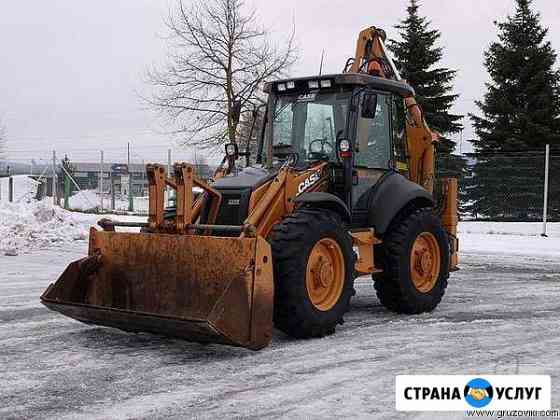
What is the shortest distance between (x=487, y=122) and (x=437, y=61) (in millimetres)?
3193

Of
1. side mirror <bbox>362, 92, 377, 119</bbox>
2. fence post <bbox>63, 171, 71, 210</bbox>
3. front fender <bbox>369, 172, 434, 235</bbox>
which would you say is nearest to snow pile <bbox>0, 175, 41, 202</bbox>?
fence post <bbox>63, 171, 71, 210</bbox>

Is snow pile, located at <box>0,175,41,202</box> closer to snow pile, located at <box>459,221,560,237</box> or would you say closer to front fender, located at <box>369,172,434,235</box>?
snow pile, located at <box>459,221,560,237</box>

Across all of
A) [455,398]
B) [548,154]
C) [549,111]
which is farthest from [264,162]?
[549,111]

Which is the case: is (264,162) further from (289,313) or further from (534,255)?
(534,255)

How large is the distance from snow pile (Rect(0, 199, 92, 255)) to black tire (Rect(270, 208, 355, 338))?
9.39 metres

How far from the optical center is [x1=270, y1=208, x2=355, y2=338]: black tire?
6.14m

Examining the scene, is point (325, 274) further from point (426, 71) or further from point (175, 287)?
point (426, 71)

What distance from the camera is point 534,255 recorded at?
47.7 feet

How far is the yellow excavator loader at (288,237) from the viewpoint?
19.6ft

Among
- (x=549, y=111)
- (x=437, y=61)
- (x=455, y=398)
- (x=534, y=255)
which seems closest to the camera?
(x=455, y=398)

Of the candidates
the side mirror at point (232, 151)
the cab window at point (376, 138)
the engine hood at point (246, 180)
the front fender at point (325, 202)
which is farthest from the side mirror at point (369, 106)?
the side mirror at point (232, 151)

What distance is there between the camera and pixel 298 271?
20.2 feet

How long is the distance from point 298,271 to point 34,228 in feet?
36.7

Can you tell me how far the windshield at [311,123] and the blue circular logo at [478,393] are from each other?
3.04 m
